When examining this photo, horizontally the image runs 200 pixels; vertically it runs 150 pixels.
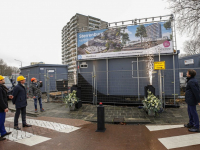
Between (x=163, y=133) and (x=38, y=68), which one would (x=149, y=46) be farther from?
(x=38, y=68)

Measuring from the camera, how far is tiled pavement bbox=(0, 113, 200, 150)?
3.43 m

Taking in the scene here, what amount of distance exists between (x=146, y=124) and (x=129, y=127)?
76cm

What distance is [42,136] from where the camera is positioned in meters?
4.17

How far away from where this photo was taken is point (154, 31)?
877 centimetres

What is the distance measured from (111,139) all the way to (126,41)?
698 cm

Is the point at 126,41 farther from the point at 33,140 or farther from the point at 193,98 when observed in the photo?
the point at 33,140

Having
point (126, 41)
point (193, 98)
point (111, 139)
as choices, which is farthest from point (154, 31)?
point (111, 139)

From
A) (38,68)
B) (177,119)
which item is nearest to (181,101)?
(177,119)

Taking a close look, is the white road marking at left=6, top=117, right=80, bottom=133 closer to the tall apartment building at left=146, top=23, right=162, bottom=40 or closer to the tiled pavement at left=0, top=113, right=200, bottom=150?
the tiled pavement at left=0, top=113, right=200, bottom=150

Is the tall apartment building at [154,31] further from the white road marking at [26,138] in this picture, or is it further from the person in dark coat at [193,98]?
the white road marking at [26,138]

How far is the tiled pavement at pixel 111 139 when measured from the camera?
3.43m

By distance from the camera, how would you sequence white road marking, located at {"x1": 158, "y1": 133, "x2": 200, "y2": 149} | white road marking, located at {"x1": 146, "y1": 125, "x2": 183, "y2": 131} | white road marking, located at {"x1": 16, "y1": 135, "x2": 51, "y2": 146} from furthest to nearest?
white road marking, located at {"x1": 146, "y1": 125, "x2": 183, "y2": 131}, white road marking, located at {"x1": 16, "y1": 135, "x2": 51, "y2": 146}, white road marking, located at {"x1": 158, "y1": 133, "x2": 200, "y2": 149}

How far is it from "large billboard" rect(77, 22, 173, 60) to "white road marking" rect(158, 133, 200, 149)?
5.75m

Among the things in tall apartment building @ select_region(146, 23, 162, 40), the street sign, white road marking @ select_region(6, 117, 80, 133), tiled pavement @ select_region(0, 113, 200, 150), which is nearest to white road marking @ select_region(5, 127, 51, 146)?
tiled pavement @ select_region(0, 113, 200, 150)
